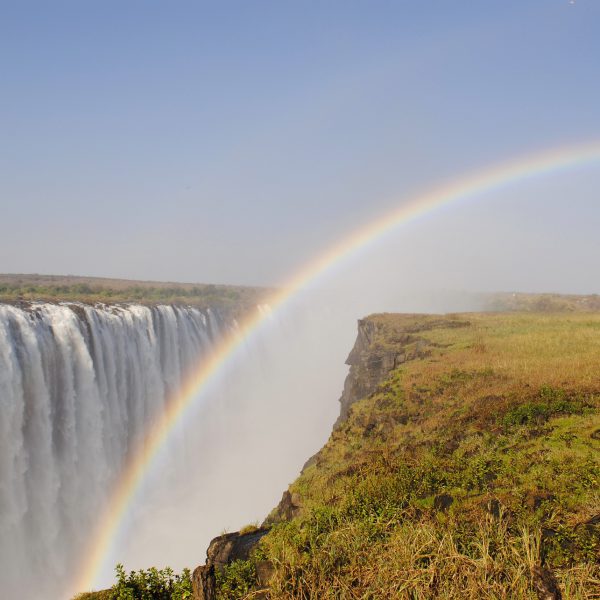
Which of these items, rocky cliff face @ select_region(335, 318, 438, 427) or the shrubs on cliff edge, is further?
rocky cliff face @ select_region(335, 318, 438, 427)

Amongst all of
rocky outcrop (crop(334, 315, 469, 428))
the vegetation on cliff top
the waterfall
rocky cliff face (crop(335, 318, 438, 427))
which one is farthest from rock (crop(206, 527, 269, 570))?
the waterfall

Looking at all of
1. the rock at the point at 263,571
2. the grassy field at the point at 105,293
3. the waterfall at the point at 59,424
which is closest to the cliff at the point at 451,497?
the rock at the point at 263,571

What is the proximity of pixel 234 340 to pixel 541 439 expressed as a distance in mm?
48274

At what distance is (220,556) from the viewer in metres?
8.45

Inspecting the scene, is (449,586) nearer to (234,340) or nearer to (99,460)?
(99,460)

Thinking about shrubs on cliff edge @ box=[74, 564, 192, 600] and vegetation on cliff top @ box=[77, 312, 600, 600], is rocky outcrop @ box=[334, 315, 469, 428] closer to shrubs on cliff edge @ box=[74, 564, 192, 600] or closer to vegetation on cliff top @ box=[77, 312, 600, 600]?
vegetation on cliff top @ box=[77, 312, 600, 600]

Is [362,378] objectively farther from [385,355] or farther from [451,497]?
[451,497]

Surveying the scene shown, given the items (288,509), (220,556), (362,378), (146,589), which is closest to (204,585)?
(220,556)

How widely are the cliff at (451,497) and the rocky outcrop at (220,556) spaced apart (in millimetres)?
28

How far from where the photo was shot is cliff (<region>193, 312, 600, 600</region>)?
499cm

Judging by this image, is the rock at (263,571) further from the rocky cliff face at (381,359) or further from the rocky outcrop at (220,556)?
the rocky cliff face at (381,359)

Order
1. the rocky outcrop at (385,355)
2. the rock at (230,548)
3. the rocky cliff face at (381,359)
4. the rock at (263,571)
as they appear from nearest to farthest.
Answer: the rock at (263,571) → the rock at (230,548) → the rocky cliff face at (381,359) → the rocky outcrop at (385,355)

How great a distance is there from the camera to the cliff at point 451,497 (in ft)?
16.4

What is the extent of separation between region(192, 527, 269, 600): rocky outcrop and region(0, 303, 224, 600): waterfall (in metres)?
19.4
